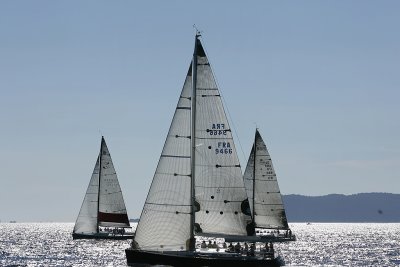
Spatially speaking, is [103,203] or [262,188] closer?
[262,188]

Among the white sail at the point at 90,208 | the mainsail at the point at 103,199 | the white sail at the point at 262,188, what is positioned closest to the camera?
the white sail at the point at 262,188

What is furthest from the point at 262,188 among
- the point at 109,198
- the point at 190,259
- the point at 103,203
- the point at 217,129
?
the point at 190,259

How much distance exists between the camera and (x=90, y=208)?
384ft

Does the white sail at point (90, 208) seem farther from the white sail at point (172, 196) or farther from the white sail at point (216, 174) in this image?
the white sail at point (216, 174)

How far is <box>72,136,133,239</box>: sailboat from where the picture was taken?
376ft

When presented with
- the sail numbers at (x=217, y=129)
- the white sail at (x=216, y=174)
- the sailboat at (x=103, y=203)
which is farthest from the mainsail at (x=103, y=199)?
the sail numbers at (x=217, y=129)

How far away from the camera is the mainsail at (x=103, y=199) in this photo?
4513 inches

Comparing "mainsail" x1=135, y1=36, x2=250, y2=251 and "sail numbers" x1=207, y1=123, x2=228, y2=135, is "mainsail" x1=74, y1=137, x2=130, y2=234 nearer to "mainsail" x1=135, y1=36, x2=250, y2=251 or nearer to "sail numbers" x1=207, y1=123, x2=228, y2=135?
"mainsail" x1=135, y1=36, x2=250, y2=251

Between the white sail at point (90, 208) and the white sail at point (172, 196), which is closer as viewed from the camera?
the white sail at point (172, 196)

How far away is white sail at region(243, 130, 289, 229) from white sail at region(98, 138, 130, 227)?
23.1 metres

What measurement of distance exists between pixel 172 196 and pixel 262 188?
41728mm

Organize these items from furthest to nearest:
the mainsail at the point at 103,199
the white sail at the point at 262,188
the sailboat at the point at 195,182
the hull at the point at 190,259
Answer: the mainsail at the point at 103,199 < the white sail at the point at 262,188 < the sailboat at the point at 195,182 < the hull at the point at 190,259

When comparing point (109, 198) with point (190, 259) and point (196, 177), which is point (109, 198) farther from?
point (190, 259)

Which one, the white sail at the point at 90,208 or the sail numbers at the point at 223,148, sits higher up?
the white sail at the point at 90,208
